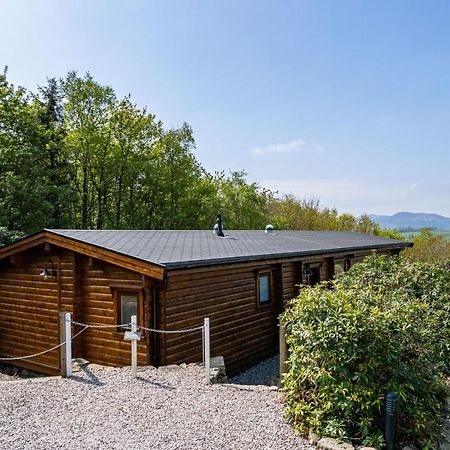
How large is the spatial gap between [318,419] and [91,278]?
5903 millimetres

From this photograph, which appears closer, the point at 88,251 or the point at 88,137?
the point at 88,251

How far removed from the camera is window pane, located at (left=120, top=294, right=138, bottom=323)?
26.8 feet

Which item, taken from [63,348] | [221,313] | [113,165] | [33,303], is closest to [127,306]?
[63,348]

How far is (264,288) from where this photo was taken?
10758mm

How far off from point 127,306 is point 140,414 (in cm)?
347

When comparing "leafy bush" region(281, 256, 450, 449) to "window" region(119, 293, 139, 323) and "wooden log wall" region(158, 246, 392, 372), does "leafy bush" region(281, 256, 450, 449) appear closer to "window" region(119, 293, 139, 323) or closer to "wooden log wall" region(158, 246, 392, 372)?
"wooden log wall" region(158, 246, 392, 372)

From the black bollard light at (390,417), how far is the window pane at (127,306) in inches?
210

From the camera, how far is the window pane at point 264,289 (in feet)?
34.6

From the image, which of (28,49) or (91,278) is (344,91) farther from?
(28,49)

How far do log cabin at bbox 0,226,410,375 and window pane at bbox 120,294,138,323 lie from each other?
0.02 metres

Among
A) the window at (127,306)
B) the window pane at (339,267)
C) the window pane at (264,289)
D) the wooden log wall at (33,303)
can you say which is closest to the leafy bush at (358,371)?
the window at (127,306)

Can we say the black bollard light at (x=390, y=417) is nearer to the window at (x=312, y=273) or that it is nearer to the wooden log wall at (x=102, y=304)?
the wooden log wall at (x=102, y=304)

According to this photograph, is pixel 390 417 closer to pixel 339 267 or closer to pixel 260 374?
pixel 260 374

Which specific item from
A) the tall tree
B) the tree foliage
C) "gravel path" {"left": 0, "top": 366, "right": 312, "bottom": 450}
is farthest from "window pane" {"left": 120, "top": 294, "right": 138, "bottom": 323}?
the tall tree
